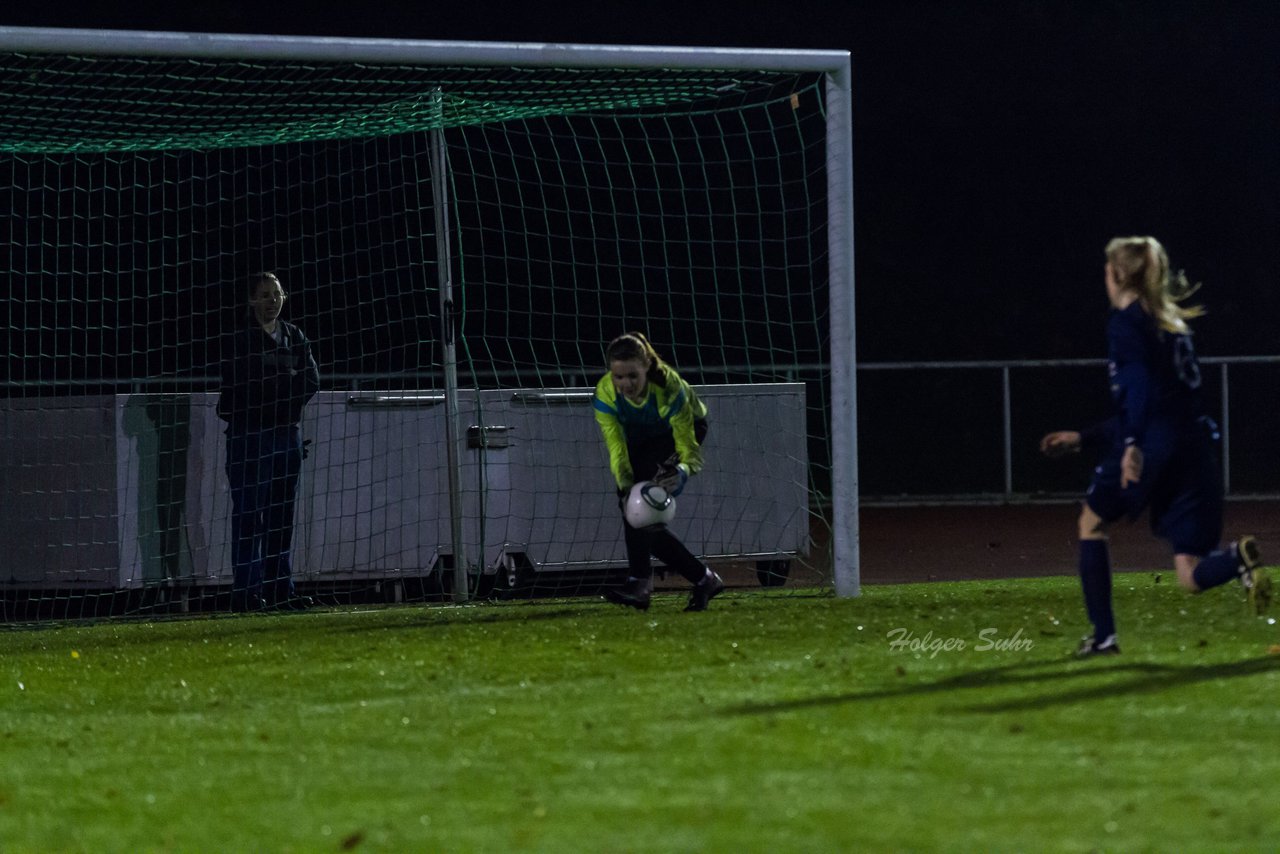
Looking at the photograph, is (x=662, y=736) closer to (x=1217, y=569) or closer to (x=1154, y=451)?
(x=1154, y=451)

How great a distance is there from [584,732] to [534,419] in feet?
18.5

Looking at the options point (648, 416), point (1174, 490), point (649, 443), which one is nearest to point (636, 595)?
point (649, 443)

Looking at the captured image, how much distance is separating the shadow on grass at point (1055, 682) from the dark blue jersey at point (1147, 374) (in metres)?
0.82

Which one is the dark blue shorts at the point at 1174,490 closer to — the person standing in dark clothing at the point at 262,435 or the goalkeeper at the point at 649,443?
the goalkeeper at the point at 649,443

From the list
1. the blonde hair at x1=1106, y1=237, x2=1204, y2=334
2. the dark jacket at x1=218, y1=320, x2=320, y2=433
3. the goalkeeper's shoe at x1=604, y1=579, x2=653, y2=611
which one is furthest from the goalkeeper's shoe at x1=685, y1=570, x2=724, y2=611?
the blonde hair at x1=1106, y1=237, x2=1204, y2=334

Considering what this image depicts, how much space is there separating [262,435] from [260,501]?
0.37 m

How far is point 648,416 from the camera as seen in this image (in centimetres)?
923

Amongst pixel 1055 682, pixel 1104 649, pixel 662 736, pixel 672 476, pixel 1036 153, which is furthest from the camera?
pixel 1036 153

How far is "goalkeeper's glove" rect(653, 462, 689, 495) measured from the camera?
9.15 meters

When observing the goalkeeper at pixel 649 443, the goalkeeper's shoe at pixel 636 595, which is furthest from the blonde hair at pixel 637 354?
the goalkeeper's shoe at pixel 636 595

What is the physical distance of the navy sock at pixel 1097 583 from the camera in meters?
6.64

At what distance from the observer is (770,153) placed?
22.2 metres

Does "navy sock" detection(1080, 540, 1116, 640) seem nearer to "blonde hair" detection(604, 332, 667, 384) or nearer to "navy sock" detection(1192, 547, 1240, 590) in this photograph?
"navy sock" detection(1192, 547, 1240, 590)

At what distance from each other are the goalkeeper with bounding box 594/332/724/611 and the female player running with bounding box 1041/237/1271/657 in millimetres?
2719
